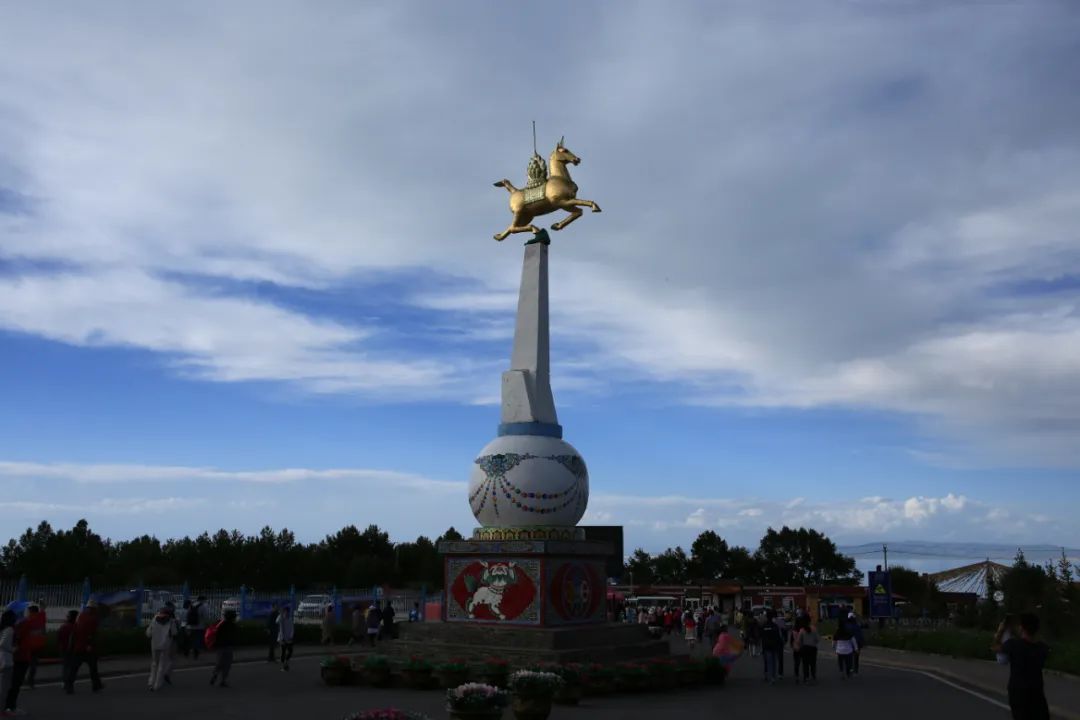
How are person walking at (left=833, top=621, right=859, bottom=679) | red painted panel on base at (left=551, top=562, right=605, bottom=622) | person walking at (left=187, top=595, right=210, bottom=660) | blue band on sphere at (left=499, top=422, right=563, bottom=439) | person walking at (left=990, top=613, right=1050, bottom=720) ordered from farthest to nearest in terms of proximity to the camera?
person walking at (left=187, top=595, right=210, bottom=660)
person walking at (left=833, top=621, right=859, bottom=679)
blue band on sphere at (left=499, top=422, right=563, bottom=439)
red painted panel on base at (left=551, top=562, right=605, bottom=622)
person walking at (left=990, top=613, right=1050, bottom=720)

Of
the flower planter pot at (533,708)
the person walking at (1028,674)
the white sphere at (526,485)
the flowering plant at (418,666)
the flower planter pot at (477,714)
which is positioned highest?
the white sphere at (526,485)

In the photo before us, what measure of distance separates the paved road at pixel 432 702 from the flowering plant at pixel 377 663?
41 cm

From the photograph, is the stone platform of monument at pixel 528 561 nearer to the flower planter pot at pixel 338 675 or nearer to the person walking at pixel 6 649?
the flower planter pot at pixel 338 675

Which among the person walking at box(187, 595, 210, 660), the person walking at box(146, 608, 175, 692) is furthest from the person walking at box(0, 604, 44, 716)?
the person walking at box(187, 595, 210, 660)

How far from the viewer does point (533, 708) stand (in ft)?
35.0

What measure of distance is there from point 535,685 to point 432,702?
15.2 ft

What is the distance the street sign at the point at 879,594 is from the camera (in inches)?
1730

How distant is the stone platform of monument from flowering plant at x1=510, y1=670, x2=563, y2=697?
229 inches

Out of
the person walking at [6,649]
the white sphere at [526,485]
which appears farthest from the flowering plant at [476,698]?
the white sphere at [526,485]

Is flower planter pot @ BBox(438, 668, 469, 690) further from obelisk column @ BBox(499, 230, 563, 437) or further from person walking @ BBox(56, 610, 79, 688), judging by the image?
person walking @ BBox(56, 610, 79, 688)

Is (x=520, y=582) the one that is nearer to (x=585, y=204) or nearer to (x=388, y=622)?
(x=585, y=204)

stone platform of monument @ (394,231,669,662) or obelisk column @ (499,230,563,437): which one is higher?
obelisk column @ (499,230,563,437)

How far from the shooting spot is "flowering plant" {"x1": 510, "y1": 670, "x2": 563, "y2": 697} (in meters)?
10.8

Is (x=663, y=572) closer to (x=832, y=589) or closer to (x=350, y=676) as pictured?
(x=832, y=589)
